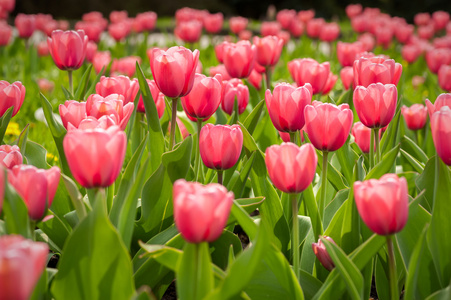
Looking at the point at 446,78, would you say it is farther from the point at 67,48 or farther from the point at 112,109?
the point at 112,109

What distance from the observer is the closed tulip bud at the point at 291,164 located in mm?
1226

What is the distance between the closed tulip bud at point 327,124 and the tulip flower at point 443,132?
0.21m

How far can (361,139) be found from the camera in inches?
81.7

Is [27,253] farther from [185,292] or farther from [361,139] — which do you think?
[361,139]

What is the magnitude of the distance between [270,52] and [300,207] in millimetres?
1032

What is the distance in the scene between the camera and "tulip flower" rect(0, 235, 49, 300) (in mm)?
795

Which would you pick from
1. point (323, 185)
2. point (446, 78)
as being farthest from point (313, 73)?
point (446, 78)

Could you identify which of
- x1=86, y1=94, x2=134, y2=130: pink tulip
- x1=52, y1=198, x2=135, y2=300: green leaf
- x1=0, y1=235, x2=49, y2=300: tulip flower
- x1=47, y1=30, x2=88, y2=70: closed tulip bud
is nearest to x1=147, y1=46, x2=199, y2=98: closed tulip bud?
x1=86, y1=94, x2=134, y2=130: pink tulip

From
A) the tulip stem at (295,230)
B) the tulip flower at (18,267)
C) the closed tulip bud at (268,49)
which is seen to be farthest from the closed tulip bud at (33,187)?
the closed tulip bud at (268,49)

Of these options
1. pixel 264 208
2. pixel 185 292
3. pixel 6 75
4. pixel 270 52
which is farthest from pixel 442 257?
pixel 6 75

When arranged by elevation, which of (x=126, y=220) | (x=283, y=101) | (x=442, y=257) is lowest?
(x=442, y=257)

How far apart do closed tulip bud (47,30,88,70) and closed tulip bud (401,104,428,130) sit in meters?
1.32

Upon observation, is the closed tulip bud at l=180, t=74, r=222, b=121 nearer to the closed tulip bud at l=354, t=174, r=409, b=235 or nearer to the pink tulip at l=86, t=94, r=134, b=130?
the pink tulip at l=86, t=94, r=134, b=130

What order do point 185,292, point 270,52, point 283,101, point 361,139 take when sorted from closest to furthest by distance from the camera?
point 185,292
point 283,101
point 361,139
point 270,52
